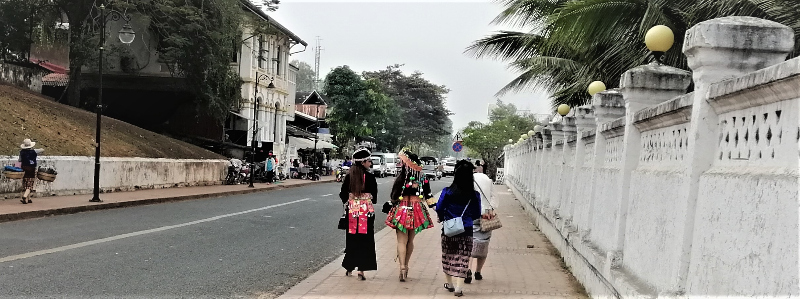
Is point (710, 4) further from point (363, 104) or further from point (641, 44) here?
point (363, 104)

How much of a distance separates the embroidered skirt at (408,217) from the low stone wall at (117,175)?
12.6 m

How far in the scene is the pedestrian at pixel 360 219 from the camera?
8789mm

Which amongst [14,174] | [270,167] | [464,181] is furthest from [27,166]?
[270,167]

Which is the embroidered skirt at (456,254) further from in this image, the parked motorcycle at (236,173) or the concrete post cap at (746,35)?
the parked motorcycle at (236,173)

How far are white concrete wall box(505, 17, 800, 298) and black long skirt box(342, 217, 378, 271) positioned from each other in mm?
2472

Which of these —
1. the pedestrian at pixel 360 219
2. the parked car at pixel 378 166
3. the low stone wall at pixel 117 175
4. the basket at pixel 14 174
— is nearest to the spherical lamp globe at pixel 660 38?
the pedestrian at pixel 360 219

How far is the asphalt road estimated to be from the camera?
7.82 metres

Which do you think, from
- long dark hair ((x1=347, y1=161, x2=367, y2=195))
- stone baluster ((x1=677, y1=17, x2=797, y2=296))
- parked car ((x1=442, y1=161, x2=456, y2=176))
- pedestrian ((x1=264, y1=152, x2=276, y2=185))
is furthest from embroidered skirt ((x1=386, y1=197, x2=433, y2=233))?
parked car ((x1=442, y1=161, x2=456, y2=176))

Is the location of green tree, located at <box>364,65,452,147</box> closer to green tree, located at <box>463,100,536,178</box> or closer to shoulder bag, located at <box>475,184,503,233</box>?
green tree, located at <box>463,100,536,178</box>

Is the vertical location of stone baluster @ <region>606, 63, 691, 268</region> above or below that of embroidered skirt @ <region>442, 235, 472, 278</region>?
above

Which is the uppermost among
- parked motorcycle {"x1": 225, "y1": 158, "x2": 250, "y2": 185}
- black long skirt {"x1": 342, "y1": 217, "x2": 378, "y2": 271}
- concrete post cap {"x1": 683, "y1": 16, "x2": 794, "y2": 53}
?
concrete post cap {"x1": 683, "y1": 16, "x2": 794, "y2": 53}

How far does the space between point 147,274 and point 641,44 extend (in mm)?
8561

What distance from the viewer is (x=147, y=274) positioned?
8.56 metres

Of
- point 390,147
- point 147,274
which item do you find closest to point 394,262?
point 147,274
